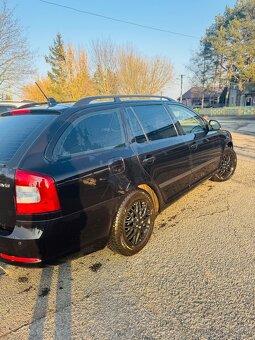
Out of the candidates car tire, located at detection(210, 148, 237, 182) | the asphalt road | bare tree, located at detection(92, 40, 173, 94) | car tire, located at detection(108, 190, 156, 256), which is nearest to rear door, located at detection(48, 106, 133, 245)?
car tire, located at detection(108, 190, 156, 256)

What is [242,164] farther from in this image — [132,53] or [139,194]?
[132,53]

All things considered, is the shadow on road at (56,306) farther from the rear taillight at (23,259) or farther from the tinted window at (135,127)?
the tinted window at (135,127)

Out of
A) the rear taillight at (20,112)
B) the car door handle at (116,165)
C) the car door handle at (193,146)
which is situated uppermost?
the rear taillight at (20,112)

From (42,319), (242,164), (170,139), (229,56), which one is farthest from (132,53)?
(42,319)

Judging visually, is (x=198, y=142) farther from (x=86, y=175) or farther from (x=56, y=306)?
(x=56, y=306)

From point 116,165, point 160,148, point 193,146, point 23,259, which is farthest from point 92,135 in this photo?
point 193,146

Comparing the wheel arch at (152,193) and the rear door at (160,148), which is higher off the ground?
the rear door at (160,148)

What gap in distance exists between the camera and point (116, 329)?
1.99m

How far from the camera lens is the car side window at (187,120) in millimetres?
3984

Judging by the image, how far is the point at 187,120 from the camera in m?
4.27

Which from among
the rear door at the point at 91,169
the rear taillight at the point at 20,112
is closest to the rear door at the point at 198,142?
the rear door at the point at 91,169

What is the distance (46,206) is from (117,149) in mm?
979

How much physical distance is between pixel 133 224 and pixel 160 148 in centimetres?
102

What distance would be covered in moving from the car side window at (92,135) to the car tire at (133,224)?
24.1 inches
